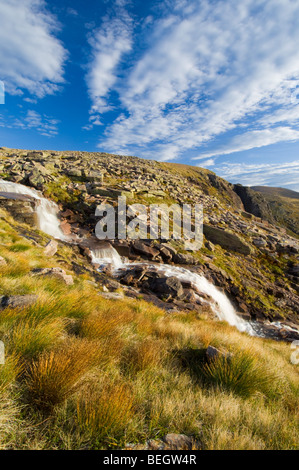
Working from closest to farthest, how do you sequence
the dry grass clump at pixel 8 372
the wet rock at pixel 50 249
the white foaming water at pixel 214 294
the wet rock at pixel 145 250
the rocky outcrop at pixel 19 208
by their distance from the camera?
the dry grass clump at pixel 8 372, the wet rock at pixel 50 249, the white foaming water at pixel 214 294, the rocky outcrop at pixel 19 208, the wet rock at pixel 145 250

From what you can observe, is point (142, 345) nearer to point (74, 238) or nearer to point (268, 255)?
point (74, 238)

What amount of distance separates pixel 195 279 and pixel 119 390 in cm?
1482

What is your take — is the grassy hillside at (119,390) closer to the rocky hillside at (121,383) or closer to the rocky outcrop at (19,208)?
the rocky hillside at (121,383)

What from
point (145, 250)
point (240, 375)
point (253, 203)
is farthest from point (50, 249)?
point (253, 203)

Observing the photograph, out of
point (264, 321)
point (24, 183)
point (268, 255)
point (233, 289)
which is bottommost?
point (264, 321)

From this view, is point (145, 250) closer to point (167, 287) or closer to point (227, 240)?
point (167, 287)

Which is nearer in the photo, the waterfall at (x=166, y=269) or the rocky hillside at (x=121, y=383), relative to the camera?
the rocky hillside at (x=121, y=383)

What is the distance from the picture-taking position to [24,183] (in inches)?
915

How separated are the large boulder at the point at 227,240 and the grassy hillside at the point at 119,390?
78.8 ft

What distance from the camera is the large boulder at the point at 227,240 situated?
27.3 m

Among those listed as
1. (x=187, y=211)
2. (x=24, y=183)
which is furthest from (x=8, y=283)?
(x=187, y=211)

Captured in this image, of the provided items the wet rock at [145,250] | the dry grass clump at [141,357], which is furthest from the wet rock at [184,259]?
the dry grass clump at [141,357]

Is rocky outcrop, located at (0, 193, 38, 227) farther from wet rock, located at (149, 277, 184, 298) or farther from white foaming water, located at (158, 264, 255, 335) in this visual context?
white foaming water, located at (158, 264, 255, 335)
